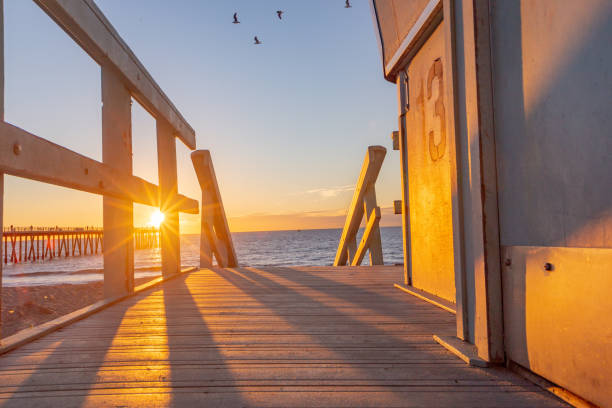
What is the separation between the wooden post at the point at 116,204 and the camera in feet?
11.5

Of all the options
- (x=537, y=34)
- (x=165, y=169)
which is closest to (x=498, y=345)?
(x=537, y=34)

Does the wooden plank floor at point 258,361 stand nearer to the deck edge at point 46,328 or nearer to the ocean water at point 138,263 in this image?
the deck edge at point 46,328

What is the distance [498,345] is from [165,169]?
4.73m

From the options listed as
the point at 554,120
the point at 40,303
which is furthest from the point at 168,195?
the point at 40,303

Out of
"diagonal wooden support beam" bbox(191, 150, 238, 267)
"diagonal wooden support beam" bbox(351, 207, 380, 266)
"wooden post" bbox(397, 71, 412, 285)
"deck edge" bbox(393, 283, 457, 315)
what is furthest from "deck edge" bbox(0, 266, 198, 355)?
"diagonal wooden support beam" bbox(351, 207, 380, 266)

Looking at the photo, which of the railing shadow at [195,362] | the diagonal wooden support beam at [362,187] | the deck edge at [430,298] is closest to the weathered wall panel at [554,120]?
the deck edge at [430,298]

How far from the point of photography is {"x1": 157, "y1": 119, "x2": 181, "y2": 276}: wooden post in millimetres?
5160

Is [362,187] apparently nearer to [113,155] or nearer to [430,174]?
[430,174]

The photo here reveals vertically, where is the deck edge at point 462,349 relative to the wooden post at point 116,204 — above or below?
below

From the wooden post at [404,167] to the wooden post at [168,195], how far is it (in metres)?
3.17

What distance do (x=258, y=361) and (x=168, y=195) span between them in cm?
385

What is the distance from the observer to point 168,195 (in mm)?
5223

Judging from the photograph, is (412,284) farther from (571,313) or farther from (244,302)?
(571,313)

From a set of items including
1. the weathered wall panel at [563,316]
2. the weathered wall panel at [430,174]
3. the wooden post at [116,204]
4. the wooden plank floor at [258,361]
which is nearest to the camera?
the weathered wall panel at [563,316]
